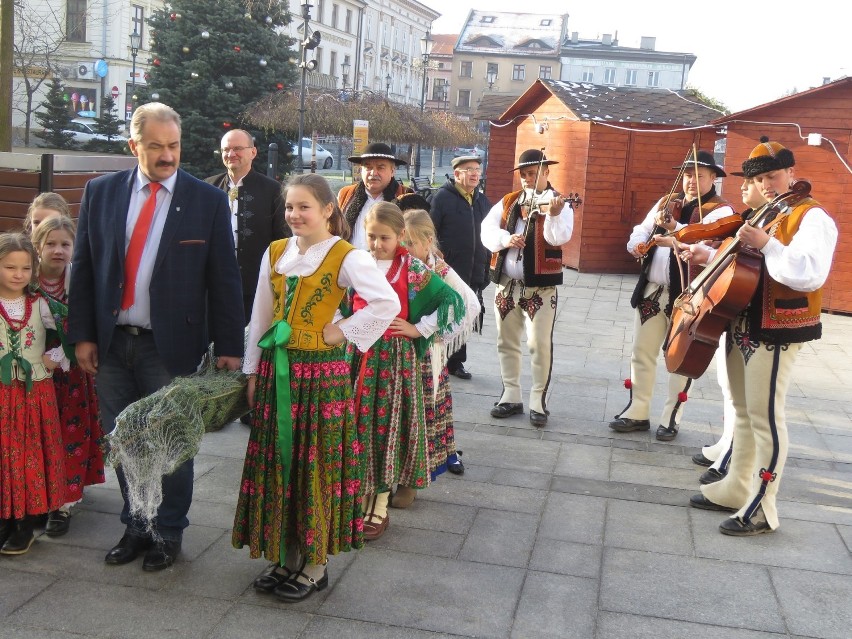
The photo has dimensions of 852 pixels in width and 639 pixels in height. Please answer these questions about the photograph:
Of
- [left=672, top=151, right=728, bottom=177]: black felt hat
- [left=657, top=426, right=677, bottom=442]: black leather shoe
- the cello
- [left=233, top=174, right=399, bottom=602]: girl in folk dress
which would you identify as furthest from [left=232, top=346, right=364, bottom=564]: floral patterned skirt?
[left=672, top=151, right=728, bottom=177]: black felt hat

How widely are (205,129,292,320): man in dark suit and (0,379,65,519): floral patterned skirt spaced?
1.85 meters

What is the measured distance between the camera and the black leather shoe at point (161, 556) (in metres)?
4.11

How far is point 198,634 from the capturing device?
358 centimetres

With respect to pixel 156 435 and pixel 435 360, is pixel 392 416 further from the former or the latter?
pixel 156 435

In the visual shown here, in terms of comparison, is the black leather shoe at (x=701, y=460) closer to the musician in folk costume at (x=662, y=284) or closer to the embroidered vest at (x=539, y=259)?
the musician in folk costume at (x=662, y=284)

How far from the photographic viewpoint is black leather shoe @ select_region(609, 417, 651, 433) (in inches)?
264

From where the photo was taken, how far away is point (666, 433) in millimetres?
6590

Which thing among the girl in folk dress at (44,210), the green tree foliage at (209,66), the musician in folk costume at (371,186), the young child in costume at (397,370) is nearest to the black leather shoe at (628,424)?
the musician in folk costume at (371,186)

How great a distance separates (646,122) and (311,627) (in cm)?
1324

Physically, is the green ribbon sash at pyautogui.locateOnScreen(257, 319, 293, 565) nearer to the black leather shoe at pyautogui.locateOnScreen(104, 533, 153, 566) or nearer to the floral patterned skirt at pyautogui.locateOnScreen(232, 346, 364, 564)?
the floral patterned skirt at pyautogui.locateOnScreen(232, 346, 364, 564)

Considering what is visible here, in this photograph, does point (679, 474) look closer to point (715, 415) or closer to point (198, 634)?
point (715, 415)

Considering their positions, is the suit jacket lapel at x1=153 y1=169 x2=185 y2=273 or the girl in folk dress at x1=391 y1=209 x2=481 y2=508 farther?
the girl in folk dress at x1=391 y1=209 x2=481 y2=508

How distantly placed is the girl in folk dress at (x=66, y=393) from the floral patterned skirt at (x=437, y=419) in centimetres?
167

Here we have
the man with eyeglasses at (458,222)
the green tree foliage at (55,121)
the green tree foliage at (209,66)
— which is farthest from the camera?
the green tree foliage at (55,121)
